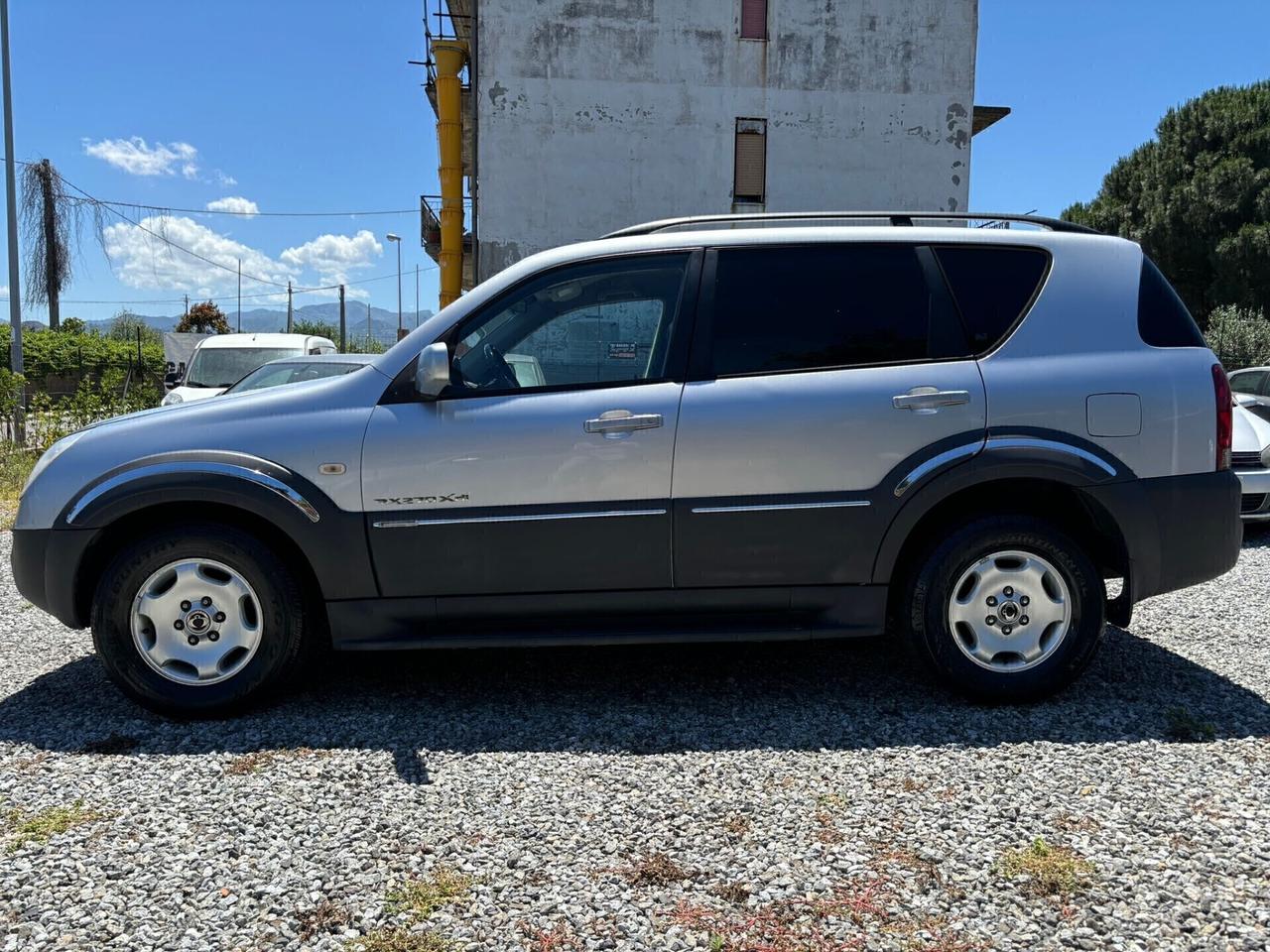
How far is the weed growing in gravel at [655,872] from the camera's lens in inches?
106

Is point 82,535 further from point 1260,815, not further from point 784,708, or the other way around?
point 1260,815

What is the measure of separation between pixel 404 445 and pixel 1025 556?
2.53m

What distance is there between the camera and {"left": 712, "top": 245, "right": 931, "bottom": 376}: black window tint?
156 inches

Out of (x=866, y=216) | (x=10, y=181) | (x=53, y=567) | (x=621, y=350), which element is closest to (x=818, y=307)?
(x=866, y=216)

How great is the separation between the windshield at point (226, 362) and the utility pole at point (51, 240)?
90.8 ft

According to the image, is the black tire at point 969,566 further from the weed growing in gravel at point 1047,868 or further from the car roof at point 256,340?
the car roof at point 256,340

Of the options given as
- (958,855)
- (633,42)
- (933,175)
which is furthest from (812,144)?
Answer: (958,855)

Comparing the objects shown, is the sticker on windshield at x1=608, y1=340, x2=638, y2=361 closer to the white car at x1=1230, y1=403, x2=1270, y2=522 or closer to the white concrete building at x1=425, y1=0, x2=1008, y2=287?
the white car at x1=1230, y1=403, x2=1270, y2=522

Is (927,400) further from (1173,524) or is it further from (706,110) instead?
(706,110)

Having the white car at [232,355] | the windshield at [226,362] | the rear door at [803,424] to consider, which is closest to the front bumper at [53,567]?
the rear door at [803,424]

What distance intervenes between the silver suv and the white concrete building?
17461mm

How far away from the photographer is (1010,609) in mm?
3951

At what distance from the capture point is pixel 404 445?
3818mm

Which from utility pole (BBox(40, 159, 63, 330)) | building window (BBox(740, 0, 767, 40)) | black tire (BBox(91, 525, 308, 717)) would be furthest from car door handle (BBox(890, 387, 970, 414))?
utility pole (BBox(40, 159, 63, 330))
